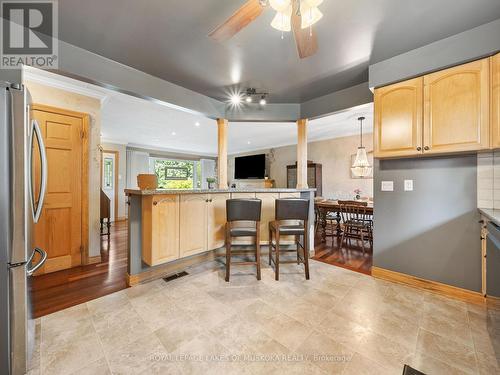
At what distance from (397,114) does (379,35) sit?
817 millimetres

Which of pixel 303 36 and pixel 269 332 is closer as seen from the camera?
pixel 303 36

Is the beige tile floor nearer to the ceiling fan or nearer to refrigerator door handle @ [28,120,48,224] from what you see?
refrigerator door handle @ [28,120,48,224]

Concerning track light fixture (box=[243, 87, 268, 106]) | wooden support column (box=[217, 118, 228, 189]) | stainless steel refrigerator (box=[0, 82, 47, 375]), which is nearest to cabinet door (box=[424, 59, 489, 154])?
track light fixture (box=[243, 87, 268, 106])

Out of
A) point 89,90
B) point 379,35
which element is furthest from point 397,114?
point 89,90

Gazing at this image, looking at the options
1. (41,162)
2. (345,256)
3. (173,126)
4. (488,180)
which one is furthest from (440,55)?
(173,126)

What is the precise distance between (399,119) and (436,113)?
29 centimetres

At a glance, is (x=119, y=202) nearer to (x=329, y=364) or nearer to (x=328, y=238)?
(x=328, y=238)

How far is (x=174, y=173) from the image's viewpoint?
25.4 ft

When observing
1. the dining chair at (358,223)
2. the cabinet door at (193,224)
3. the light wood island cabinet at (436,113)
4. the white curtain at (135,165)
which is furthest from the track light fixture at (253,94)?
the white curtain at (135,165)

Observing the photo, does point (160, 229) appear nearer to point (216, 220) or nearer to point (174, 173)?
point (216, 220)

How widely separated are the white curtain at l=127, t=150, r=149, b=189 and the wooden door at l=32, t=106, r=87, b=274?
3.73 meters

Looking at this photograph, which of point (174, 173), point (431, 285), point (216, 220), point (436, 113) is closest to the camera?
point (436, 113)

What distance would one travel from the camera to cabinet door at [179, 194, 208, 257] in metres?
2.44

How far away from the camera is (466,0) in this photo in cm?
144
